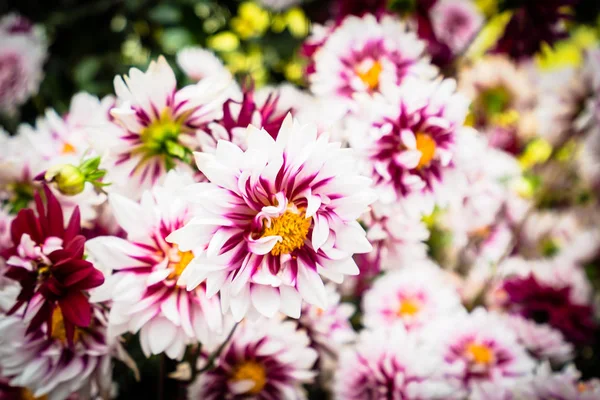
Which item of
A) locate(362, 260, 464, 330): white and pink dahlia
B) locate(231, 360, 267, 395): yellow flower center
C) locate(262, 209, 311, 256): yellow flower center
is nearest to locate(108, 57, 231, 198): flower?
locate(262, 209, 311, 256): yellow flower center

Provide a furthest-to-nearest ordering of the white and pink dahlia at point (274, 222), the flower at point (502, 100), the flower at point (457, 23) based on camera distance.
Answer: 1. the flower at point (502, 100)
2. the flower at point (457, 23)
3. the white and pink dahlia at point (274, 222)

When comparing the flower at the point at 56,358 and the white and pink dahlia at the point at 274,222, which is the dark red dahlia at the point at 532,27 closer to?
the white and pink dahlia at the point at 274,222

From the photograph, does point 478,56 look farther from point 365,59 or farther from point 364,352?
point 364,352

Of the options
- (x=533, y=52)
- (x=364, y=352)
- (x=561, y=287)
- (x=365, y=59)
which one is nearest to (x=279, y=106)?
(x=365, y=59)

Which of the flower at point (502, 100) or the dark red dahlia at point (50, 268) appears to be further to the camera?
the flower at point (502, 100)

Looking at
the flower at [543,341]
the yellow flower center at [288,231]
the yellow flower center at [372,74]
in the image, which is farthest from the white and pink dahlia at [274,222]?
the flower at [543,341]

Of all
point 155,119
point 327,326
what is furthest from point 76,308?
point 327,326
